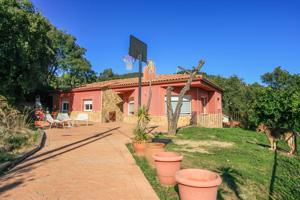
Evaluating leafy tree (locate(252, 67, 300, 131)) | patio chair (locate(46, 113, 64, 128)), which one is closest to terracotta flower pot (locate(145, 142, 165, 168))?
leafy tree (locate(252, 67, 300, 131))

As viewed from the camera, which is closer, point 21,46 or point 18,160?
point 18,160

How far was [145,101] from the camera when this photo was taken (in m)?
19.3

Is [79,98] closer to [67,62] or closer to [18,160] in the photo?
[67,62]

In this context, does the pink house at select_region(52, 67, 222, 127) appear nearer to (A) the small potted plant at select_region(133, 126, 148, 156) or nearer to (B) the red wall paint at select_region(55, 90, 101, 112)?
(B) the red wall paint at select_region(55, 90, 101, 112)

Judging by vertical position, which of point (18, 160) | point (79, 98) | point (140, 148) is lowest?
point (18, 160)

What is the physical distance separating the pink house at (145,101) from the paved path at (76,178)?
917cm

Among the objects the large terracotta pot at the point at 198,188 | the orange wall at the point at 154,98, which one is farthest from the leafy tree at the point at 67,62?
the large terracotta pot at the point at 198,188

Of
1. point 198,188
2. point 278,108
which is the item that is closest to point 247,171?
point 198,188

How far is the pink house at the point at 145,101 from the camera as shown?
18.3 meters

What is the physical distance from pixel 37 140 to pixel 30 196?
229 inches

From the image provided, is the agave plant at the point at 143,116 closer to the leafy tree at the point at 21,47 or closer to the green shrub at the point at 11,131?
the green shrub at the point at 11,131

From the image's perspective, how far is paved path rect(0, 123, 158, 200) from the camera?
4379 mm

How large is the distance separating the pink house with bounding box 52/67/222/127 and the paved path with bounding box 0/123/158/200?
9174 millimetres

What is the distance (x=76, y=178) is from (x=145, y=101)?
14165 millimetres
